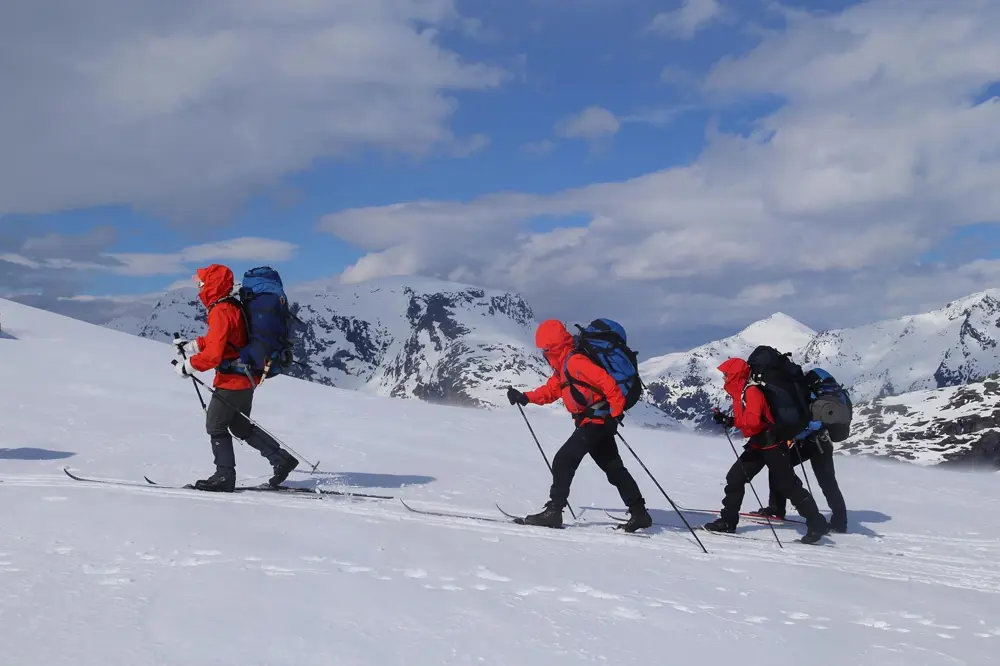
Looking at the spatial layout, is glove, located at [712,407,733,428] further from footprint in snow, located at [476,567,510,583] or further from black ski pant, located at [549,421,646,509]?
footprint in snow, located at [476,567,510,583]

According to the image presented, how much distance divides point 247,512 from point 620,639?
12.8ft

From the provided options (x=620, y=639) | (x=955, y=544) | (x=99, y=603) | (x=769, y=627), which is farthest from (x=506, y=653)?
(x=955, y=544)

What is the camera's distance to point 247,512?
24.1ft

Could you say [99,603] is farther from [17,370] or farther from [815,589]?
[17,370]

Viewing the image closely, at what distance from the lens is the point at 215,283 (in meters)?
9.02

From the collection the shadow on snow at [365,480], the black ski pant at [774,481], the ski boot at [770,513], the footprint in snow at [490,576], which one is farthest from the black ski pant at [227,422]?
the ski boot at [770,513]

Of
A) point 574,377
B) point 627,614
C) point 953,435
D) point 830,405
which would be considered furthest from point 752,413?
point 953,435

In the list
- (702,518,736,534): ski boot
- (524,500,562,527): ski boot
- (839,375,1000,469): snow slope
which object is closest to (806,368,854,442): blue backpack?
(702,518,736,534): ski boot

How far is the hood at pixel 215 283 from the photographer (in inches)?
353

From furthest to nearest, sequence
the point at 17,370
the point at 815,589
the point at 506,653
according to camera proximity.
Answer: the point at 17,370, the point at 815,589, the point at 506,653

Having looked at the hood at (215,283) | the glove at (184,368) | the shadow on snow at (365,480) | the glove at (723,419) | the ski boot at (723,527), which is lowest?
the ski boot at (723,527)

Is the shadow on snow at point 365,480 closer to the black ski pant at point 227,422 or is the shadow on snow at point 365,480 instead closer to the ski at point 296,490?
the ski at point 296,490

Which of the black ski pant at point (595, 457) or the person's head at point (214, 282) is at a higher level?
the person's head at point (214, 282)

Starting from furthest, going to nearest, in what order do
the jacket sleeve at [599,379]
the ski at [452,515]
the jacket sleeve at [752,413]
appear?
the jacket sleeve at [752,413] < the ski at [452,515] < the jacket sleeve at [599,379]
